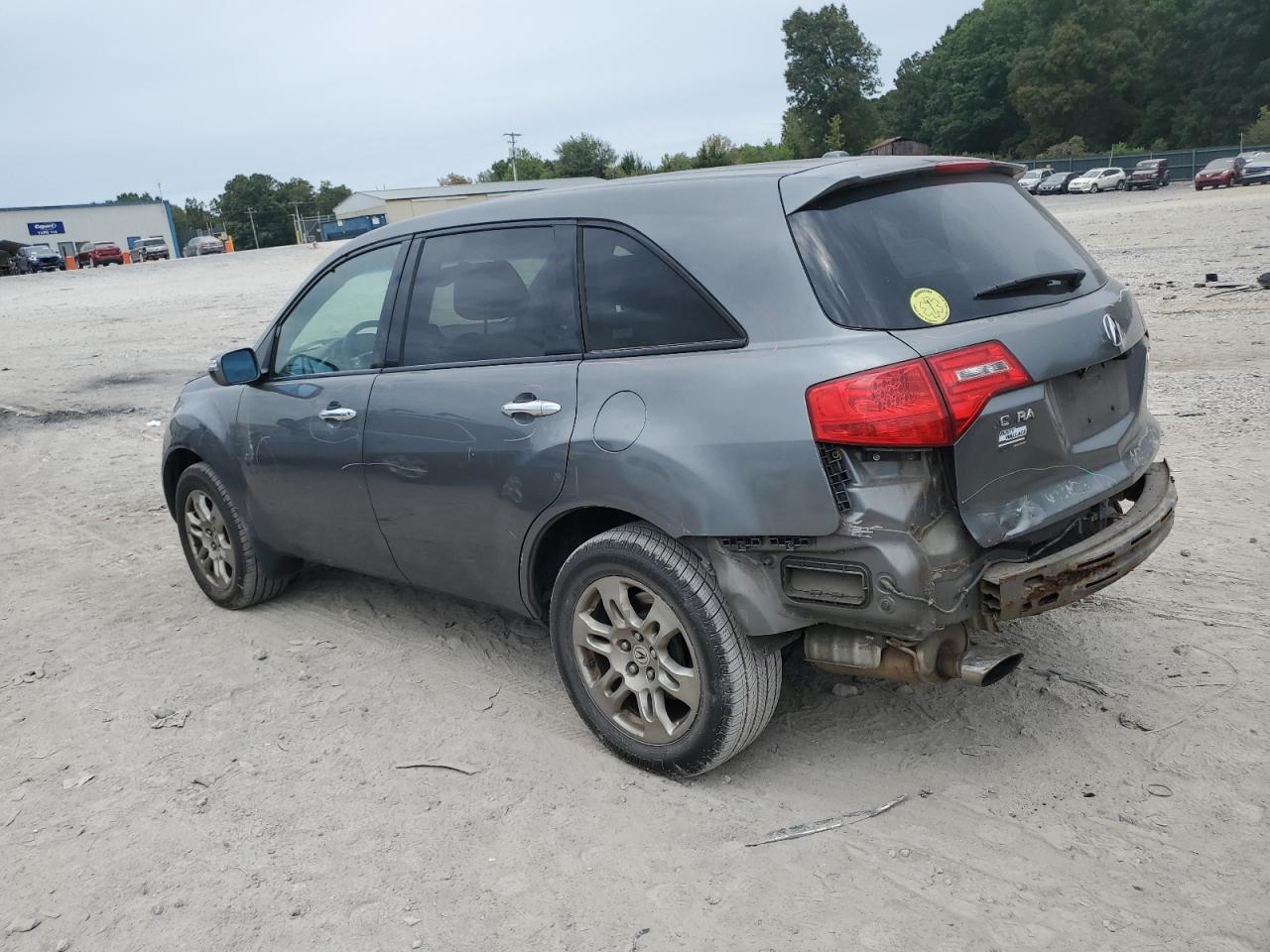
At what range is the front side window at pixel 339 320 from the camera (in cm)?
436

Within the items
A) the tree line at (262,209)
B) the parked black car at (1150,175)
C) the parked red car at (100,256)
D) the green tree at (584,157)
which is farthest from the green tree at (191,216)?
the parked black car at (1150,175)

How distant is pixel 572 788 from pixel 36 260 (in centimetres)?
5362

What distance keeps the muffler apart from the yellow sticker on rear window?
2.94 ft

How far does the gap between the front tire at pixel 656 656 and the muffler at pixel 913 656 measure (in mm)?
212

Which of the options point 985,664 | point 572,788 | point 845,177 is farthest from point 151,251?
point 985,664

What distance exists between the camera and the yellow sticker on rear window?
9.93 feet

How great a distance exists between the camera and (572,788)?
3.49 metres

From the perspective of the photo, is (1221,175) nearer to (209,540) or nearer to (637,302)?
(209,540)

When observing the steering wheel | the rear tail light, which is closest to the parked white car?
the steering wheel

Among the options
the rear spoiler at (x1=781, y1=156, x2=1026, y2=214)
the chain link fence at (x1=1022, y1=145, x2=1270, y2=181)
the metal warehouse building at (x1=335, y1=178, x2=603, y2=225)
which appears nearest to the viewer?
the rear spoiler at (x1=781, y1=156, x2=1026, y2=214)

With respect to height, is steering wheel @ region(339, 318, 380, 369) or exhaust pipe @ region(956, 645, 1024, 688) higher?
steering wheel @ region(339, 318, 380, 369)

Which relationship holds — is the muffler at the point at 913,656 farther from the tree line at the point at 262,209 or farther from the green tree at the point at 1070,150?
the tree line at the point at 262,209

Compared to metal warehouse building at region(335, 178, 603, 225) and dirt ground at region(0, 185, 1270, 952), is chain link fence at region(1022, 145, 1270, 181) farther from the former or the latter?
dirt ground at region(0, 185, 1270, 952)

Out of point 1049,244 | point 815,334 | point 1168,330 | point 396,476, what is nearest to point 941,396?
point 815,334
